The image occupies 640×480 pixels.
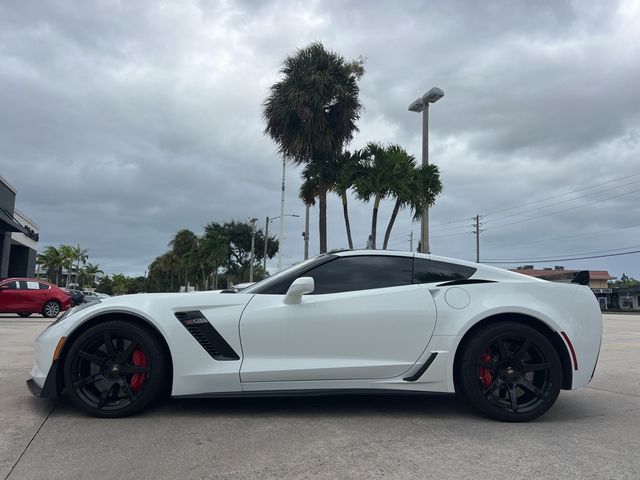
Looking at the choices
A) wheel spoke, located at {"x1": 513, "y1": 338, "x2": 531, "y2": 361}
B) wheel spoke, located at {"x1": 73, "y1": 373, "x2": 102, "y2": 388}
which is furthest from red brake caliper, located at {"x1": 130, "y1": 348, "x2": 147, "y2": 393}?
wheel spoke, located at {"x1": 513, "y1": 338, "x2": 531, "y2": 361}

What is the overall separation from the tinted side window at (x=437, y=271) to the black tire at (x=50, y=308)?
17031 millimetres

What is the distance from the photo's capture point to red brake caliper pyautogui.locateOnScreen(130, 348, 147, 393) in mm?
3752

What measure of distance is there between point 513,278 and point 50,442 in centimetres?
350

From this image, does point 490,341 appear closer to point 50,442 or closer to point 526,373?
point 526,373

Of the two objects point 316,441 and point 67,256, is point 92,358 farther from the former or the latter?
point 67,256

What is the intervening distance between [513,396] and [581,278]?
1160mm

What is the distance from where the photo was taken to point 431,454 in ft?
10.0

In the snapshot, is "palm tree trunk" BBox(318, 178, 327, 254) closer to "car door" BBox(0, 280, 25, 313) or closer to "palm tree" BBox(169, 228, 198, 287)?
"car door" BBox(0, 280, 25, 313)

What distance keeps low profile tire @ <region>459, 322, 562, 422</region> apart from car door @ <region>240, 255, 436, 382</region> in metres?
0.41

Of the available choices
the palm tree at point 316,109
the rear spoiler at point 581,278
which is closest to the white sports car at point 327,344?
the rear spoiler at point 581,278

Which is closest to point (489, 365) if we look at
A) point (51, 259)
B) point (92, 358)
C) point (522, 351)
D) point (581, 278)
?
point (522, 351)

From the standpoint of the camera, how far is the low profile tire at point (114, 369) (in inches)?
146

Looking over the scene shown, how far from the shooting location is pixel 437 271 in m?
4.13

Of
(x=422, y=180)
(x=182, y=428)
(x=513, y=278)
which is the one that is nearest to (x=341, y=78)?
(x=422, y=180)
